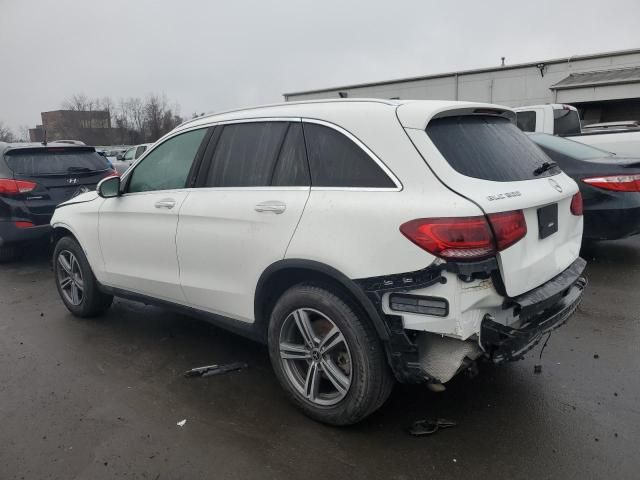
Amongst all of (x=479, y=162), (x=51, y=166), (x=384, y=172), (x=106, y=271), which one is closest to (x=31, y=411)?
(x=106, y=271)

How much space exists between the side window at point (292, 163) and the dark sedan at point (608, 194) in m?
3.89

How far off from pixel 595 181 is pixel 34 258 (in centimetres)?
792

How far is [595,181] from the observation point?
18.0ft

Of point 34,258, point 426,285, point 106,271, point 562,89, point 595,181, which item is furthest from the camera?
point 562,89

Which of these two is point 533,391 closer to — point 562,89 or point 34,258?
point 34,258

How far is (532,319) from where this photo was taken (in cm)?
274

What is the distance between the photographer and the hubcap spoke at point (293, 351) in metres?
2.97

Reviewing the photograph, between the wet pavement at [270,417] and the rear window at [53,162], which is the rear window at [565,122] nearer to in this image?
the wet pavement at [270,417]

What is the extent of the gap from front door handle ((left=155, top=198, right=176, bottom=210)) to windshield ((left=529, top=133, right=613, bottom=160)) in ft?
13.8

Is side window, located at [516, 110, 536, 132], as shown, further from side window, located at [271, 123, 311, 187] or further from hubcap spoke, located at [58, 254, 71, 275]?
hubcap spoke, located at [58, 254, 71, 275]

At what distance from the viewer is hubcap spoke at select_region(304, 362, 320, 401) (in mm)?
2945

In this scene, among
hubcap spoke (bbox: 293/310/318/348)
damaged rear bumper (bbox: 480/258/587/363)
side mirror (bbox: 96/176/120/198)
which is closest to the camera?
damaged rear bumper (bbox: 480/258/587/363)

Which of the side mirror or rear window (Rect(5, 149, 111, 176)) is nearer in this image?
the side mirror

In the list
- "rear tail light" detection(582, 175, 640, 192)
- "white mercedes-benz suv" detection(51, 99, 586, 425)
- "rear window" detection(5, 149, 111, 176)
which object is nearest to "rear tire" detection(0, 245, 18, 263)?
"rear window" detection(5, 149, 111, 176)
